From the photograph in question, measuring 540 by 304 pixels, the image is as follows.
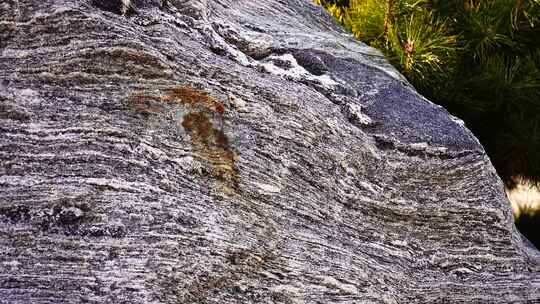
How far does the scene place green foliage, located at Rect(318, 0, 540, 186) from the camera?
4.09 meters

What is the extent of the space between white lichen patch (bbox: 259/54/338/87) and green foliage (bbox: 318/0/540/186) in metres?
1.27

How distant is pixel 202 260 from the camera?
7.33ft

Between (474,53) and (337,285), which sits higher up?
(474,53)

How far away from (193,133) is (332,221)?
2.17 ft

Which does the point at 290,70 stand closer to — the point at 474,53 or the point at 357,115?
the point at 357,115

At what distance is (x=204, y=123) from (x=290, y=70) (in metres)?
0.56

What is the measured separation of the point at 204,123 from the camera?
2.41 m

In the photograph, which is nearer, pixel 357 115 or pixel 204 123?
pixel 204 123

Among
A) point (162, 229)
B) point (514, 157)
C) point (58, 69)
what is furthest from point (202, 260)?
point (514, 157)

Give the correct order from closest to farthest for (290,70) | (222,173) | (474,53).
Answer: (222,173), (290,70), (474,53)

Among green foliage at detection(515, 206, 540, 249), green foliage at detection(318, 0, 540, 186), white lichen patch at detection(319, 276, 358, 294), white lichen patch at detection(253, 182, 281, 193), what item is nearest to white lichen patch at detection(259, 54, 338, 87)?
white lichen patch at detection(253, 182, 281, 193)

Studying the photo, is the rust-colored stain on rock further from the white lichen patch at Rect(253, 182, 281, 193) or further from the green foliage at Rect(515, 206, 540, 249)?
the green foliage at Rect(515, 206, 540, 249)

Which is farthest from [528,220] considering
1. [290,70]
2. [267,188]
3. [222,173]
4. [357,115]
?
[222,173]

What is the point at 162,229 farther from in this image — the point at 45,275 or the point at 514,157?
the point at 514,157
